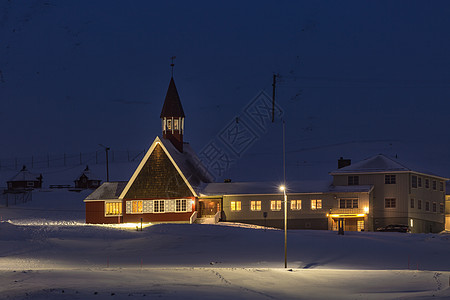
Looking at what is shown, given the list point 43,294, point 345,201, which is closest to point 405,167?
point 345,201

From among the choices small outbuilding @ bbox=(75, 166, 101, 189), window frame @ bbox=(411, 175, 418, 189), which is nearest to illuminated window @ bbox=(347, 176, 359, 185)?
window frame @ bbox=(411, 175, 418, 189)

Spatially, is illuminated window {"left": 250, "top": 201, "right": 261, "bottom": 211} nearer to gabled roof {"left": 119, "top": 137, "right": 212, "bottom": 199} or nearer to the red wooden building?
the red wooden building

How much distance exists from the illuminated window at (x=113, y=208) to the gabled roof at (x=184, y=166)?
4.53 feet

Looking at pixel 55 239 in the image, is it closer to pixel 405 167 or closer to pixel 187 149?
pixel 187 149

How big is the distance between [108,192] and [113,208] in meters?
2.17

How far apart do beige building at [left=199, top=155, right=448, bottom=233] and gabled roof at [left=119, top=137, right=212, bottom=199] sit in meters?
2.44

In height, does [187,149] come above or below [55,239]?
above

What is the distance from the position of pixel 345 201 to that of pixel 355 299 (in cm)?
4092

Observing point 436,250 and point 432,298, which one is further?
point 436,250

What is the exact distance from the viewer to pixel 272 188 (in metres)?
73.1

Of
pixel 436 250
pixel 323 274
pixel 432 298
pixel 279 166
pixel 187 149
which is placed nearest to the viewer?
pixel 432 298

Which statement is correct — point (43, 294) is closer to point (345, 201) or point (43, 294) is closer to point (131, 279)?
point (131, 279)

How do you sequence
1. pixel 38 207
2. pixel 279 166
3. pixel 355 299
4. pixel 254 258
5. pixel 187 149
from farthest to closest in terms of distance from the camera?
pixel 279 166, pixel 38 207, pixel 187 149, pixel 254 258, pixel 355 299

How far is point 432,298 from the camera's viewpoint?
26031 mm
